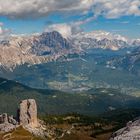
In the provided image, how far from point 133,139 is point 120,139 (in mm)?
5078

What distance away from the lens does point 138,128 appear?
320 ft

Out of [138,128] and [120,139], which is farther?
[138,128]

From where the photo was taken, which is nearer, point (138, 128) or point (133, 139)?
point (133, 139)

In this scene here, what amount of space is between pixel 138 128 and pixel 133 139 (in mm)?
13766

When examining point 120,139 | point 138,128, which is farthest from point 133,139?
point 138,128

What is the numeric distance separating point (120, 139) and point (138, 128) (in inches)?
408

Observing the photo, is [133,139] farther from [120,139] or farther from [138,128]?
[138,128]

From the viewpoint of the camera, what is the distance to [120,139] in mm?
88688

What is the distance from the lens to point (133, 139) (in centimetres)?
8412
